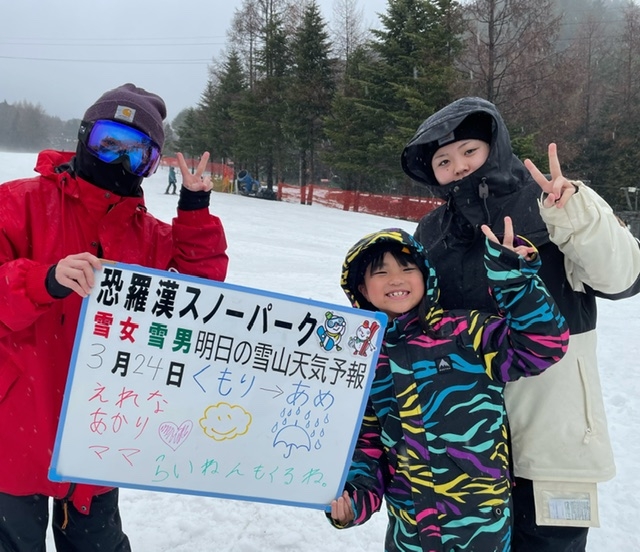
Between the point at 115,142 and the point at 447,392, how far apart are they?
1611mm

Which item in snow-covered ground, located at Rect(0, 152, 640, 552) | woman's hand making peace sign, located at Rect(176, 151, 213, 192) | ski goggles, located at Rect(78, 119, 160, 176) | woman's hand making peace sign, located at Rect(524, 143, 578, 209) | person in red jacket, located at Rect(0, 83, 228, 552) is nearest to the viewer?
woman's hand making peace sign, located at Rect(524, 143, 578, 209)

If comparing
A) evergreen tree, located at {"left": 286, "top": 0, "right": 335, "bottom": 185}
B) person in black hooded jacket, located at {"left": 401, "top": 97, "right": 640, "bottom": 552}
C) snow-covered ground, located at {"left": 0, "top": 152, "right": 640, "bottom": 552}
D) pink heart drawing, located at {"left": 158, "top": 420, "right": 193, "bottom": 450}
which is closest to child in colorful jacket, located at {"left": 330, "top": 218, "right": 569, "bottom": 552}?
person in black hooded jacket, located at {"left": 401, "top": 97, "right": 640, "bottom": 552}

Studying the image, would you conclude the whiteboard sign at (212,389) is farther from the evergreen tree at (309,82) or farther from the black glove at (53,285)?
the evergreen tree at (309,82)

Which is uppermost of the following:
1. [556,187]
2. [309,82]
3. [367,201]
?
[309,82]

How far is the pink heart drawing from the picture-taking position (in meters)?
1.86

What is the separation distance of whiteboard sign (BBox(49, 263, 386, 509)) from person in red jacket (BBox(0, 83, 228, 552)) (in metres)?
0.20

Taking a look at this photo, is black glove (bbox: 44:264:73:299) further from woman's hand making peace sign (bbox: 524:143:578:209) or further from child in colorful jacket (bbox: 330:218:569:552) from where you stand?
woman's hand making peace sign (bbox: 524:143:578:209)

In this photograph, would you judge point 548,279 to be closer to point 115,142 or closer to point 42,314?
point 115,142

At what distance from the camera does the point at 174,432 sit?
187cm

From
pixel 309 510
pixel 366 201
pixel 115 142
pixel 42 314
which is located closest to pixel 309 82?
pixel 366 201

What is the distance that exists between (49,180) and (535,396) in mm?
2039

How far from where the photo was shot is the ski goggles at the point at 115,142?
198cm

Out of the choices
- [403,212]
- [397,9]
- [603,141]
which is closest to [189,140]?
[397,9]

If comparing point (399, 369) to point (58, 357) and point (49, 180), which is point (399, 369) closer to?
point (58, 357)
